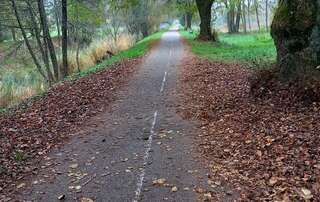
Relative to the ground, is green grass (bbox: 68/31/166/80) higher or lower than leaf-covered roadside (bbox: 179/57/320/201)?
higher

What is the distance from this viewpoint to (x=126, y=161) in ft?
22.2

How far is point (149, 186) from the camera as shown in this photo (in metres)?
5.78

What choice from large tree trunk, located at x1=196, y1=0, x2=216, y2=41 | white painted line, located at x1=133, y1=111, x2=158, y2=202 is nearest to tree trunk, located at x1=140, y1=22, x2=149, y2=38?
large tree trunk, located at x1=196, y1=0, x2=216, y2=41

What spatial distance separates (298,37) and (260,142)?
9.62 ft

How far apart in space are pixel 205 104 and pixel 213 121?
1.61 metres

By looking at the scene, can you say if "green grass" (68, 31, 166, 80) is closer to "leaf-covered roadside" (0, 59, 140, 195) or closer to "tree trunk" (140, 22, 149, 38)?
"leaf-covered roadside" (0, 59, 140, 195)

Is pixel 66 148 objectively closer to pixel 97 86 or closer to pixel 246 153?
pixel 246 153

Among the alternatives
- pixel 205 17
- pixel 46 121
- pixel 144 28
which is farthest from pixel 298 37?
pixel 144 28

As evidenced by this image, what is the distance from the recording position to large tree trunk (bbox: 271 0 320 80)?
325 inches

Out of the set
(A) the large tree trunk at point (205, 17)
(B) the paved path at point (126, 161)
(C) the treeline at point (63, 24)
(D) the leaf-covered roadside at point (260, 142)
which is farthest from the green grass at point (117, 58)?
(D) the leaf-covered roadside at point (260, 142)

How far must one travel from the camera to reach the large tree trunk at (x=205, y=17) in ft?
101

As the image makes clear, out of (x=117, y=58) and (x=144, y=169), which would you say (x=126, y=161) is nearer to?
(x=144, y=169)

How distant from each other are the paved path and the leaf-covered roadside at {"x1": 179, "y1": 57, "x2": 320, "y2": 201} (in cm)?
40

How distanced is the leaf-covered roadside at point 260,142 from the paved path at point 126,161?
405mm
